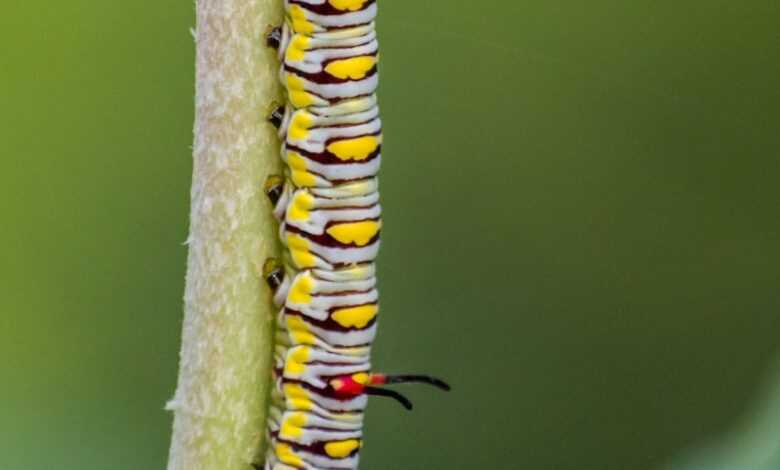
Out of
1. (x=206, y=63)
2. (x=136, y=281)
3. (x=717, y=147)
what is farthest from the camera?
(x=717, y=147)

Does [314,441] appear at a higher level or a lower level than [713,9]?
lower

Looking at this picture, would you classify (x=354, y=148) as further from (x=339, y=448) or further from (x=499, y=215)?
(x=499, y=215)

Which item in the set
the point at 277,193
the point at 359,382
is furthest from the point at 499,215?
the point at 277,193

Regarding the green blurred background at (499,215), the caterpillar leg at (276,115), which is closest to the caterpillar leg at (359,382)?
the caterpillar leg at (276,115)

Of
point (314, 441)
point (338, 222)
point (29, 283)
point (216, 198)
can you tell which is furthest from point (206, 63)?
point (29, 283)

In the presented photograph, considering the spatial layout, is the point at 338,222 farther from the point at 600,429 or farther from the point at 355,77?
the point at 600,429

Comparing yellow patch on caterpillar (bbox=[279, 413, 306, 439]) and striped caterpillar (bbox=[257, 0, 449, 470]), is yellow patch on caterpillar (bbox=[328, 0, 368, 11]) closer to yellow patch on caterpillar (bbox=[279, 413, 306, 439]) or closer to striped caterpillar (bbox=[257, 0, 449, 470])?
striped caterpillar (bbox=[257, 0, 449, 470])

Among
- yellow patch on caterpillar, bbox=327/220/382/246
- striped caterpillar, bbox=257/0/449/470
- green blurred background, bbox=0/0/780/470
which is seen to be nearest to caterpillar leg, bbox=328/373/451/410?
striped caterpillar, bbox=257/0/449/470
